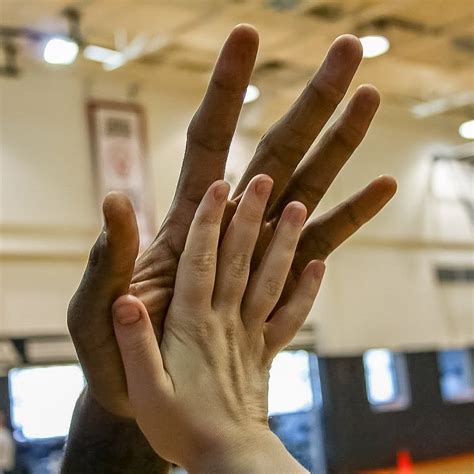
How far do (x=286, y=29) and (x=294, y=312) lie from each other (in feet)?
26.9

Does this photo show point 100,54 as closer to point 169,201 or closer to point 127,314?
point 169,201

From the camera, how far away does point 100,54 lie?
375 inches

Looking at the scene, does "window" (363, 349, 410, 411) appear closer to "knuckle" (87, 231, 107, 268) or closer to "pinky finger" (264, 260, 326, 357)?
"pinky finger" (264, 260, 326, 357)

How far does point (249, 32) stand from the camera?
104 cm

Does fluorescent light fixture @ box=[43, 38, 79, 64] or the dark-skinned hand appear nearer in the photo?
the dark-skinned hand

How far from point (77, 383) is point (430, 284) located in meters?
6.50

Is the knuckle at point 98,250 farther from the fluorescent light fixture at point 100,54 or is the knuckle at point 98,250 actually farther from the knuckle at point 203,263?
the fluorescent light fixture at point 100,54

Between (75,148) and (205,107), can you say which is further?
(75,148)

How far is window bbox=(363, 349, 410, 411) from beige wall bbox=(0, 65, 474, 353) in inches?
13.0

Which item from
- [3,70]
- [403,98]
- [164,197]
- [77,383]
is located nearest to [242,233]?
[77,383]

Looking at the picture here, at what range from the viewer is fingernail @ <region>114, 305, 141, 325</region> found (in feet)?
3.17

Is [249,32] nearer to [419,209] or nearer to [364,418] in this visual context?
[364,418]

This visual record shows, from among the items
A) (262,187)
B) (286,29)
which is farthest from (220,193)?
(286,29)

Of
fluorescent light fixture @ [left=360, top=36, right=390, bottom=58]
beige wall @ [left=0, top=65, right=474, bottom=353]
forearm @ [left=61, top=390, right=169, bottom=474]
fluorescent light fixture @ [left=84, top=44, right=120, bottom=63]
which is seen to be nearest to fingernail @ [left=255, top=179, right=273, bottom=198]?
forearm @ [left=61, top=390, right=169, bottom=474]
